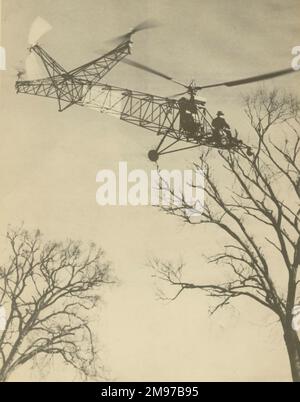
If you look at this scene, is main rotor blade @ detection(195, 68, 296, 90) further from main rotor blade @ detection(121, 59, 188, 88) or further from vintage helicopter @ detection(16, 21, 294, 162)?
main rotor blade @ detection(121, 59, 188, 88)

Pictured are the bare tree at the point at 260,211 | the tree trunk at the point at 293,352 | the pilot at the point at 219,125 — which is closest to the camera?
the tree trunk at the point at 293,352

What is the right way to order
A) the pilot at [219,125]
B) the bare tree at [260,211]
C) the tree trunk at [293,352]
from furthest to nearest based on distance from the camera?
the pilot at [219,125], the bare tree at [260,211], the tree trunk at [293,352]

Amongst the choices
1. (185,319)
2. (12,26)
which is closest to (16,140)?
(12,26)

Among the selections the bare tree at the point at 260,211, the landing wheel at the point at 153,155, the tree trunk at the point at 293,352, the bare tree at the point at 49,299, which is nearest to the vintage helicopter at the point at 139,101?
the landing wheel at the point at 153,155

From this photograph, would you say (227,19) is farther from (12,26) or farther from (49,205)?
(49,205)

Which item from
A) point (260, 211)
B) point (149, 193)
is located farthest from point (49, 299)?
point (260, 211)

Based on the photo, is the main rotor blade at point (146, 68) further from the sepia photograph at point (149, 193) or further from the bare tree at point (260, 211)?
the bare tree at point (260, 211)

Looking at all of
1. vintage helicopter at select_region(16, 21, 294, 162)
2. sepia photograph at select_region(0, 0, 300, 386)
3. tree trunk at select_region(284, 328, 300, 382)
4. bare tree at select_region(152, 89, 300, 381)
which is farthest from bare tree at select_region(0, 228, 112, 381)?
tree trunk at select_region(284, 328, 300, 382)
